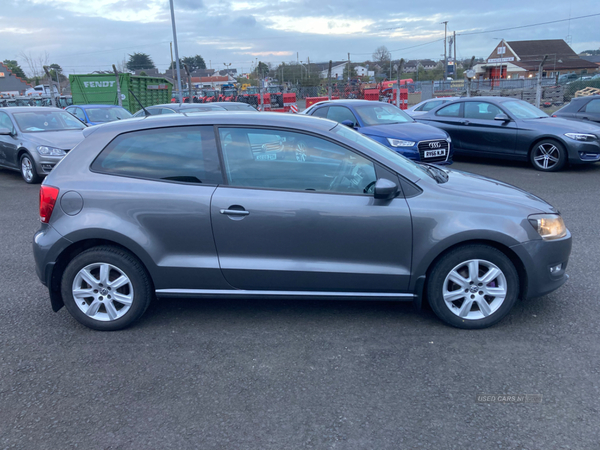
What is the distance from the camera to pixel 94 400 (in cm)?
306

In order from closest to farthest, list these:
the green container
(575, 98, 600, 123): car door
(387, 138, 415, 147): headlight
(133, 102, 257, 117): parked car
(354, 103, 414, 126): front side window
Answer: (387, 138, 415, 147): headlight
(354, 103, 414, 126): front side window
(575, 98, 600, 123): car door
(133, 102, 257, 117): parked car
the green container

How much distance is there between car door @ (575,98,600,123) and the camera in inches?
473

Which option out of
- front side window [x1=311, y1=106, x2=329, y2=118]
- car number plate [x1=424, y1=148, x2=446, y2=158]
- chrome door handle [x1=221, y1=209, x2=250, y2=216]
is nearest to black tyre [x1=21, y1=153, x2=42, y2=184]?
front side window [x1=311, y1=106, x2=329, y2=118]

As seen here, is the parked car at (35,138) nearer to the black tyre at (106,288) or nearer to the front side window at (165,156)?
the front side window at (165,156)

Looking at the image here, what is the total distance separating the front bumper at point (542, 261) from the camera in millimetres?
3674

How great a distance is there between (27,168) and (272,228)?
8805 mm

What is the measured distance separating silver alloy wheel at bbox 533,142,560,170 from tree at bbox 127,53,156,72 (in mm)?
99912

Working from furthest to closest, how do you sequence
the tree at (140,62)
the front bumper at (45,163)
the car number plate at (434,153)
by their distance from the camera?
the tree at (140,62) → the front bumper at (45,163) → the car number plate at (434,153)

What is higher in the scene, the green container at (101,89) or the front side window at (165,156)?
the green container at (101,89)

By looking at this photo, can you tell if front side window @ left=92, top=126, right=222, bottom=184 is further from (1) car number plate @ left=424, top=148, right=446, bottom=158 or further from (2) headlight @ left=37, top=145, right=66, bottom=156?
(2) headlight @ left=37, top=145, right=66, bottom=156

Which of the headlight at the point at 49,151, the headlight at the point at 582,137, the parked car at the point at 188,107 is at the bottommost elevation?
the headlight at the point at 582,137

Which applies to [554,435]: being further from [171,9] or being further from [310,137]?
[171,9]

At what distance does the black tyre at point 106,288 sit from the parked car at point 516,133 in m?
9.31

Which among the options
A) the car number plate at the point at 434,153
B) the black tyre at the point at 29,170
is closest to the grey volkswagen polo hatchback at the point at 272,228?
the car number plate at the point at 434,153
